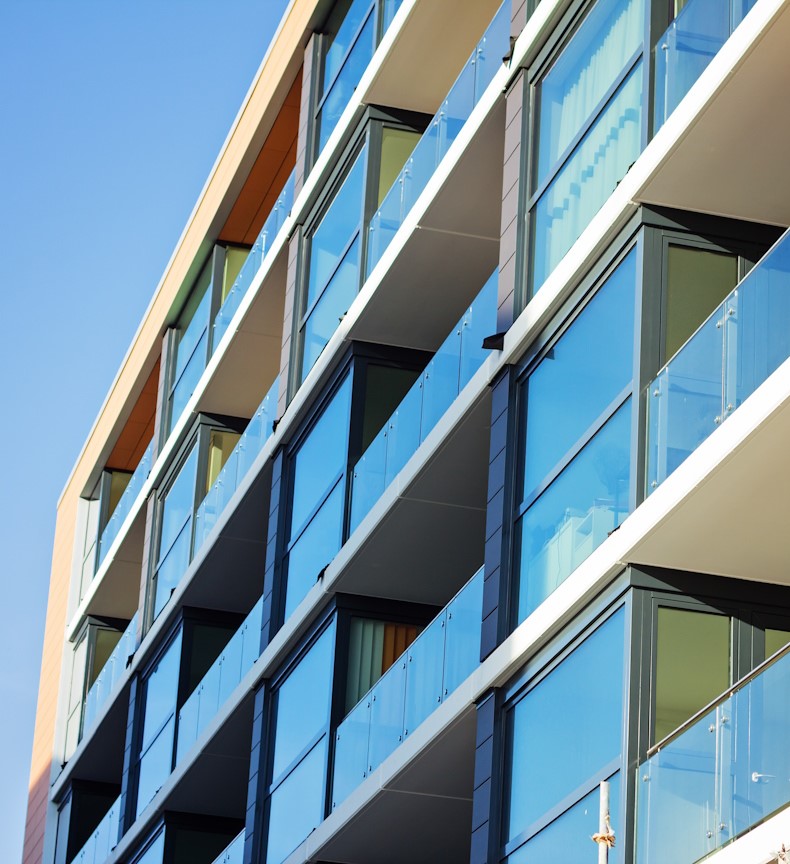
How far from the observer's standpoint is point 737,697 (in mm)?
12164

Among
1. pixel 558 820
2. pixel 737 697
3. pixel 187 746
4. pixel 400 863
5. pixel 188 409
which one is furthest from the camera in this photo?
pixel 188 409

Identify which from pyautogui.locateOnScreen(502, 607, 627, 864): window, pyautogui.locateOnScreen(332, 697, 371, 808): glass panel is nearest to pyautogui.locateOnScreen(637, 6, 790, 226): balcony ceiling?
pyautogui.locateOnScreen(502, 607, 627, 864): window

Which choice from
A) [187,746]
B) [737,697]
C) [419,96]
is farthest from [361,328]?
[737,697]

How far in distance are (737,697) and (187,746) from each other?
50.7 feet

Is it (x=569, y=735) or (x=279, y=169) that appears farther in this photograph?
(x=279, y=169)

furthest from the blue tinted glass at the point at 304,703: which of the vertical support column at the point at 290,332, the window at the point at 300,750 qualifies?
the vertical support column at the point at 290,332

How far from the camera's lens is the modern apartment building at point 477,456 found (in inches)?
538

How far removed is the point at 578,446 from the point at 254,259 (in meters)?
12.1

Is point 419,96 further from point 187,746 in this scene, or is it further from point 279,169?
point 187,746

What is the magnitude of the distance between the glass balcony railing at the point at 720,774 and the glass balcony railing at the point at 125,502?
A: 64.5 ft

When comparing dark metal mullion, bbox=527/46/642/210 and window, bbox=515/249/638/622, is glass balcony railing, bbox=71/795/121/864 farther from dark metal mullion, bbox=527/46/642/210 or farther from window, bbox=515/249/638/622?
dark metal mullion, bbox=527/46/642/210

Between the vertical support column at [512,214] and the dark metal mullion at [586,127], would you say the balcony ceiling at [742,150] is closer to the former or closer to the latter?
the dark metal mullion at [586,127]

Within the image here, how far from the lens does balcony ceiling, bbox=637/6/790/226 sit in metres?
13.9

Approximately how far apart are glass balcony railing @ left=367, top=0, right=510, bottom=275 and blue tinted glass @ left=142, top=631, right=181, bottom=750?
29.3 feet
